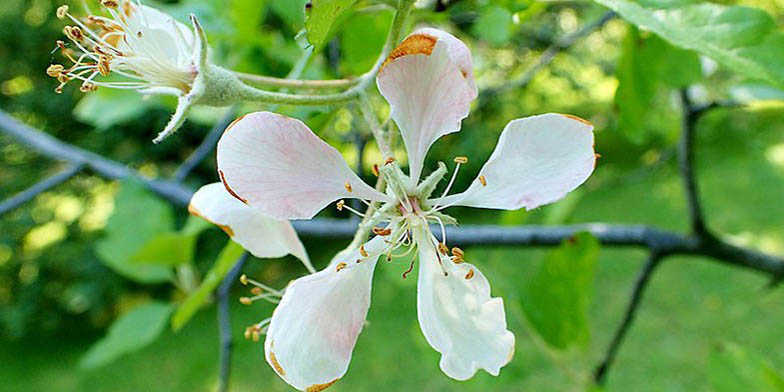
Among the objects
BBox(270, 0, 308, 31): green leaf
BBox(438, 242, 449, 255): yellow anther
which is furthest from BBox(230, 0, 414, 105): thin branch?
BBox(270, 0, 308, 31): green leaf

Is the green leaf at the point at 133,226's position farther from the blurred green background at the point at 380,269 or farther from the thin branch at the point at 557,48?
the blurred green background at the point at 380,269

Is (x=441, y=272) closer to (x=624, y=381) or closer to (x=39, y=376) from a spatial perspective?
(x=624, y=381)

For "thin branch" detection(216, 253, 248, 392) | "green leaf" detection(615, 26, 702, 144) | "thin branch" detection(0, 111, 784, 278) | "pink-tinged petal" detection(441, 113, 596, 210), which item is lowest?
"thin branch" detection(216, 253, 248, 392)

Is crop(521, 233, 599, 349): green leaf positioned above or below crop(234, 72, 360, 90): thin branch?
below

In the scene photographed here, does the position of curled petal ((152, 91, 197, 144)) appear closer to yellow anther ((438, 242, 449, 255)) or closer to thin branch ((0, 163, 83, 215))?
yellow anther ((438, 242, 449, 255))

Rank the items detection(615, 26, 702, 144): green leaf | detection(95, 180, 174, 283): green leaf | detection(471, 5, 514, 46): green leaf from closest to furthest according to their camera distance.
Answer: detection(471, 5, 514, 46): green leaf < detection(615, 26, 702, 144): green leaf < detection(95, 180, 174, 283): green leaf

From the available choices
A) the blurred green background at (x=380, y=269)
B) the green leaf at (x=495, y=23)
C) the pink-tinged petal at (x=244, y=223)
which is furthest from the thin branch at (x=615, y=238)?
the blurred green background at (x=380, y=269)

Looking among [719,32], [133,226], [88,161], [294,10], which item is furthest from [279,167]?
[88,161]
